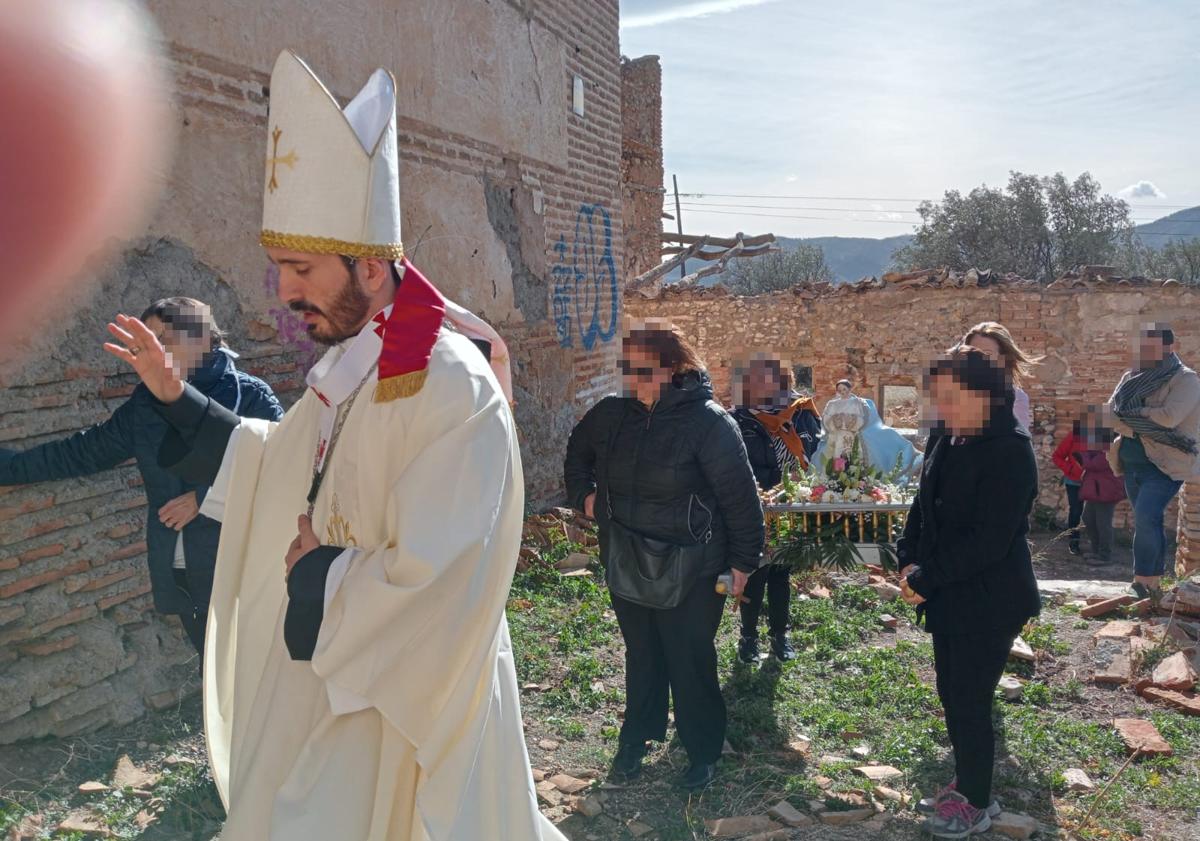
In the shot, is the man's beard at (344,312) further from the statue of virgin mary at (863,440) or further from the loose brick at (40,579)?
the statue of virgin mary at (863,440)

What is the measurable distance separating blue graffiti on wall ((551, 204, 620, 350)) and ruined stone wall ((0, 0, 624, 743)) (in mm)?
43

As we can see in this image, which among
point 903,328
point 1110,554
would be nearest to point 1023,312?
point 903,328

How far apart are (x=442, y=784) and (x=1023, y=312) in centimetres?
1412

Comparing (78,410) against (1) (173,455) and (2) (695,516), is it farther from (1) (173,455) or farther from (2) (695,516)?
(2) (695,516)

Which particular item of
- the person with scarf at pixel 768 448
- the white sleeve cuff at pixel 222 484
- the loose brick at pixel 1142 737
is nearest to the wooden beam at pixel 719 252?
the person with scarf at pixel 768 448

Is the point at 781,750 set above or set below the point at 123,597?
below

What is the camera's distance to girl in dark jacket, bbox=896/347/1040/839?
141 inches

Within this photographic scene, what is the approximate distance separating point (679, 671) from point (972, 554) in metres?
1.28

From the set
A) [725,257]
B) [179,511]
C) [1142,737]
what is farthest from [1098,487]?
[725,257]

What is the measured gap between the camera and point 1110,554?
10789 mm

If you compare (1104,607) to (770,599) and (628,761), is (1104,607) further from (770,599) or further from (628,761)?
(628,761)

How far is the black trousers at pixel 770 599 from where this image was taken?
227 inches

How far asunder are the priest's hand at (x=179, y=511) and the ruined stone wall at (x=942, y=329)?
40.2ft

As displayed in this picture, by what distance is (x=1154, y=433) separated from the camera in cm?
688
